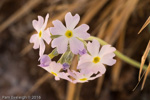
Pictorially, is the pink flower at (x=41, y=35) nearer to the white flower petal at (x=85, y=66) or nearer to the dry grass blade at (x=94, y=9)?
the white flower petal at (x=85, y=66)

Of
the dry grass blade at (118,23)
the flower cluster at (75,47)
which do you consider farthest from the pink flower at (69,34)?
the dry grass blade at (118,23)

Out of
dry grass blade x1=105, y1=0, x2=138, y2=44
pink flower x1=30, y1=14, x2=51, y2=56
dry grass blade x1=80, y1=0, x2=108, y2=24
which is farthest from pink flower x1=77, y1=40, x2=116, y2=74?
dry grass blade x1=80, y1=0, x2=108, y2=24

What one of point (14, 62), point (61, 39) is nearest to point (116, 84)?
point (14, 62)

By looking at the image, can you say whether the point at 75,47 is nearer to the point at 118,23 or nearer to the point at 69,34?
the point at 69,34

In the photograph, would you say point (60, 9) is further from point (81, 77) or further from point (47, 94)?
point (81, 77)

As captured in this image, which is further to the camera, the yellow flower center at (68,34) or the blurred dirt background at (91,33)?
the blurred dirt background at (91,33)

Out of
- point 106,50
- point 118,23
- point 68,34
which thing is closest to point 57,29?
point 68,34
